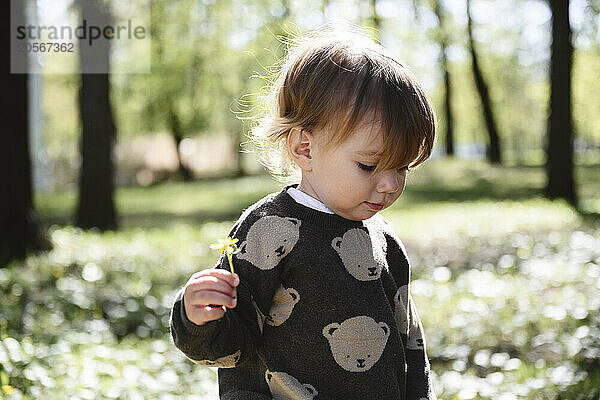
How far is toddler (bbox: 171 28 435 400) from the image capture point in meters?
2.13

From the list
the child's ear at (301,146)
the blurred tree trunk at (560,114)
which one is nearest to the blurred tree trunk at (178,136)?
the blurred tree trunk at (560,114)

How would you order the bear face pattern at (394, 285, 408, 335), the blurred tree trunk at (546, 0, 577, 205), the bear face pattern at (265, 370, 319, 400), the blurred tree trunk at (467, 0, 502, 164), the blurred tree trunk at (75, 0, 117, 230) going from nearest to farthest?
the bear face pattern at (265, 370, 319, 400) → the bear face pattern at (394, 285, 408, 335) → the blurred tree trunk at (75, 0, 117, 230) → the blurred tree trunk at (546, 0, 577, 205) → the blurred tree trunk at (467, 0, 502, 164)

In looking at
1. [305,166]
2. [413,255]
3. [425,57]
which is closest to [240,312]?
[305,166]

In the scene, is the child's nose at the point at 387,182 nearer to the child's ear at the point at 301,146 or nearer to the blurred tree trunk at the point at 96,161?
the child's ear at the point at 301,146

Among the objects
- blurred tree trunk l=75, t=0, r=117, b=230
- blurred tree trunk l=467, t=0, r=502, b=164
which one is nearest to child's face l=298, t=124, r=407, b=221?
blurred tree trunk l=75, t=0, r=117, b=230

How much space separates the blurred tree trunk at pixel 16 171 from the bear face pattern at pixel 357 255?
5676mm

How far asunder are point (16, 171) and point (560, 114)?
32.1 ft

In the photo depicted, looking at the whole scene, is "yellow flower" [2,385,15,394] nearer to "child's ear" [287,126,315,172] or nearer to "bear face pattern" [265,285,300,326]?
"bear face pattern" [265,285,300,326]

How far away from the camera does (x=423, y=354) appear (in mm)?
2441

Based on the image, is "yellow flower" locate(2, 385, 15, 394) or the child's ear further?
"yellow flower" locate(2, 385, 15, 394)

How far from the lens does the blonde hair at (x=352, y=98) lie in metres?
2.13

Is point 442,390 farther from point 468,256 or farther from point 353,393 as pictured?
point 468,256

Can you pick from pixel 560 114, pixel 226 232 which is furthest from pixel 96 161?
pixel 560 114

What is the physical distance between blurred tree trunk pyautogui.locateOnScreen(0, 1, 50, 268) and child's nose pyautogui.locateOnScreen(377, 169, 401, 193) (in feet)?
19.1
